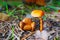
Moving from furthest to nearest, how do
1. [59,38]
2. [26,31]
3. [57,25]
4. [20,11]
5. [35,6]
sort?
1. [35,6]
2. [20,11]
3. [57,25]
4. [26,31]
5. [59,38]

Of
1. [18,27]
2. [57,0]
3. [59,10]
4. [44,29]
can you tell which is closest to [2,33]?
[18,27]

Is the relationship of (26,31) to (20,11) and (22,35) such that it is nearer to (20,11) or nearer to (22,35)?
(22,35)

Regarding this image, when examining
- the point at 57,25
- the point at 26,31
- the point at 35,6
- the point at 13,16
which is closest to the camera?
the point at 26,31

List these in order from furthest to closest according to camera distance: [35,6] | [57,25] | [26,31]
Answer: [35,6] → [57,25] → [26,31]

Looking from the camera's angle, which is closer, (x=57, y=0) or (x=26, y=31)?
(x=26, y=31)

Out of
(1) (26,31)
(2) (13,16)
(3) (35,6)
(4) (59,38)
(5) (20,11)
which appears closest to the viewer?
(4) (59,38)

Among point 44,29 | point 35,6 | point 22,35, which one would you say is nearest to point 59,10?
point 35,6

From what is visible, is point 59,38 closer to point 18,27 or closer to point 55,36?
point 55,36

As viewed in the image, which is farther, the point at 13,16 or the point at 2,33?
the point at 13,16
